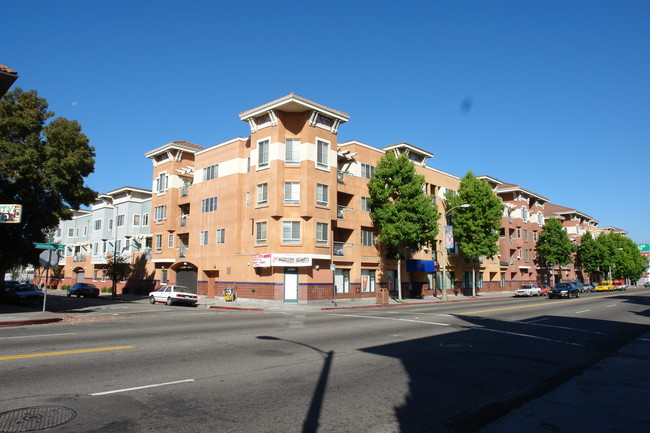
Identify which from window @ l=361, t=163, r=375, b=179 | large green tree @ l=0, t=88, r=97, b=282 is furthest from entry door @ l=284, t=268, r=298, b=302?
large green tree @ l=0, t=88, r=97, b=282

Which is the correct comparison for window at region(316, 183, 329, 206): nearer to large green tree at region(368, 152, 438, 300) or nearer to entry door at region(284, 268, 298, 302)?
large green tree at region(368, 152, 438, 300)

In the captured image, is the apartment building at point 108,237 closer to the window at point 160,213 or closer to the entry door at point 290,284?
the window at point 160,213

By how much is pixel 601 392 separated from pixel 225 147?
1459 inches

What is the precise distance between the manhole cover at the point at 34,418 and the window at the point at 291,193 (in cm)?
2828

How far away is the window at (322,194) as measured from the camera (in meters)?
34.8

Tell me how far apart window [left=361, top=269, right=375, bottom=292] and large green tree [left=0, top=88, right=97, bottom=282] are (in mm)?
23575

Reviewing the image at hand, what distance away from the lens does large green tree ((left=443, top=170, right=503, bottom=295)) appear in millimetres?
46750

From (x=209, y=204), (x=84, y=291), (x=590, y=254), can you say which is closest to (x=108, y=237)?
(x=84, y=291)

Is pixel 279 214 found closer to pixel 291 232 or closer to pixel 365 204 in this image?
pixel 291 232

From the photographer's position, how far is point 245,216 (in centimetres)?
3788

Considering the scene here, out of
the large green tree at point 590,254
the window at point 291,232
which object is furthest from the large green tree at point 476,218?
the large green tree at point 590,254

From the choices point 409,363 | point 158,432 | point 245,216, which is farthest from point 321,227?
point 158,432

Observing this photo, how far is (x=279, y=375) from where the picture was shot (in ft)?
27.6

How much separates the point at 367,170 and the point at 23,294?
93.6 ft
